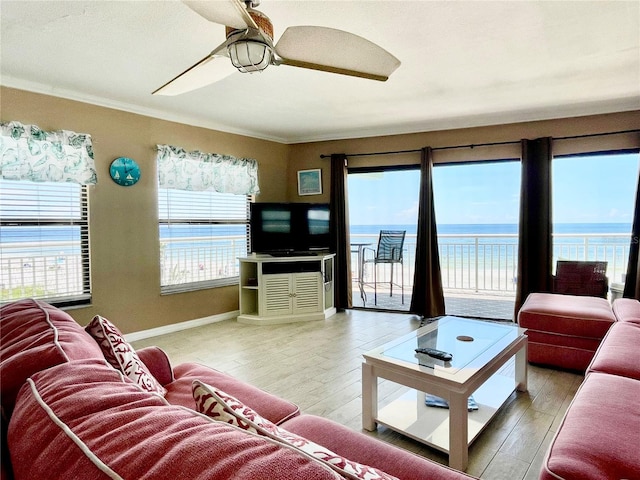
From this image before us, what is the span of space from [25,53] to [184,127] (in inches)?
70.4

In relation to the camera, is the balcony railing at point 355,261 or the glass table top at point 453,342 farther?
the balcony railing at point 355,261

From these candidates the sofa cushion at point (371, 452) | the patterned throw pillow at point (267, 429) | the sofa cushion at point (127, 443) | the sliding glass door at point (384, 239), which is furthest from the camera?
the sliding glass door at point (384, 239)

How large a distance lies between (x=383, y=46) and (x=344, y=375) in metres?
2.46

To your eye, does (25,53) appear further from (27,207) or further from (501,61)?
(501,61)

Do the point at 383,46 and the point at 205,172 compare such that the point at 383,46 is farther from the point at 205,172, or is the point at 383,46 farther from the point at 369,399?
the point at 205,172

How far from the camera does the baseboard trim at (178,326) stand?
394cm

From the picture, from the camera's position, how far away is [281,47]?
1771 mm

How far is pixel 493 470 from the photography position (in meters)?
1.83

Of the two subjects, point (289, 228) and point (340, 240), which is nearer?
point (289, 228)

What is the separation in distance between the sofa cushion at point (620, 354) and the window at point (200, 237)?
12.9 ft

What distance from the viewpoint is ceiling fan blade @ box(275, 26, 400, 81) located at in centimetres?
169

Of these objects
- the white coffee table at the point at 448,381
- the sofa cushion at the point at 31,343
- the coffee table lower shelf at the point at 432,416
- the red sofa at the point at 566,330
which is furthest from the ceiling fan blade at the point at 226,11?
the red sofa at the point at 566,330

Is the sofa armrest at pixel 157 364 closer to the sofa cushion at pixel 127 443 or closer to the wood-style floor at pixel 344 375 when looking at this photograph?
the wood-style floor at pixel 344 375

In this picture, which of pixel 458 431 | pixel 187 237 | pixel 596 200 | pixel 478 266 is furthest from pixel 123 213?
pixel 596 200
